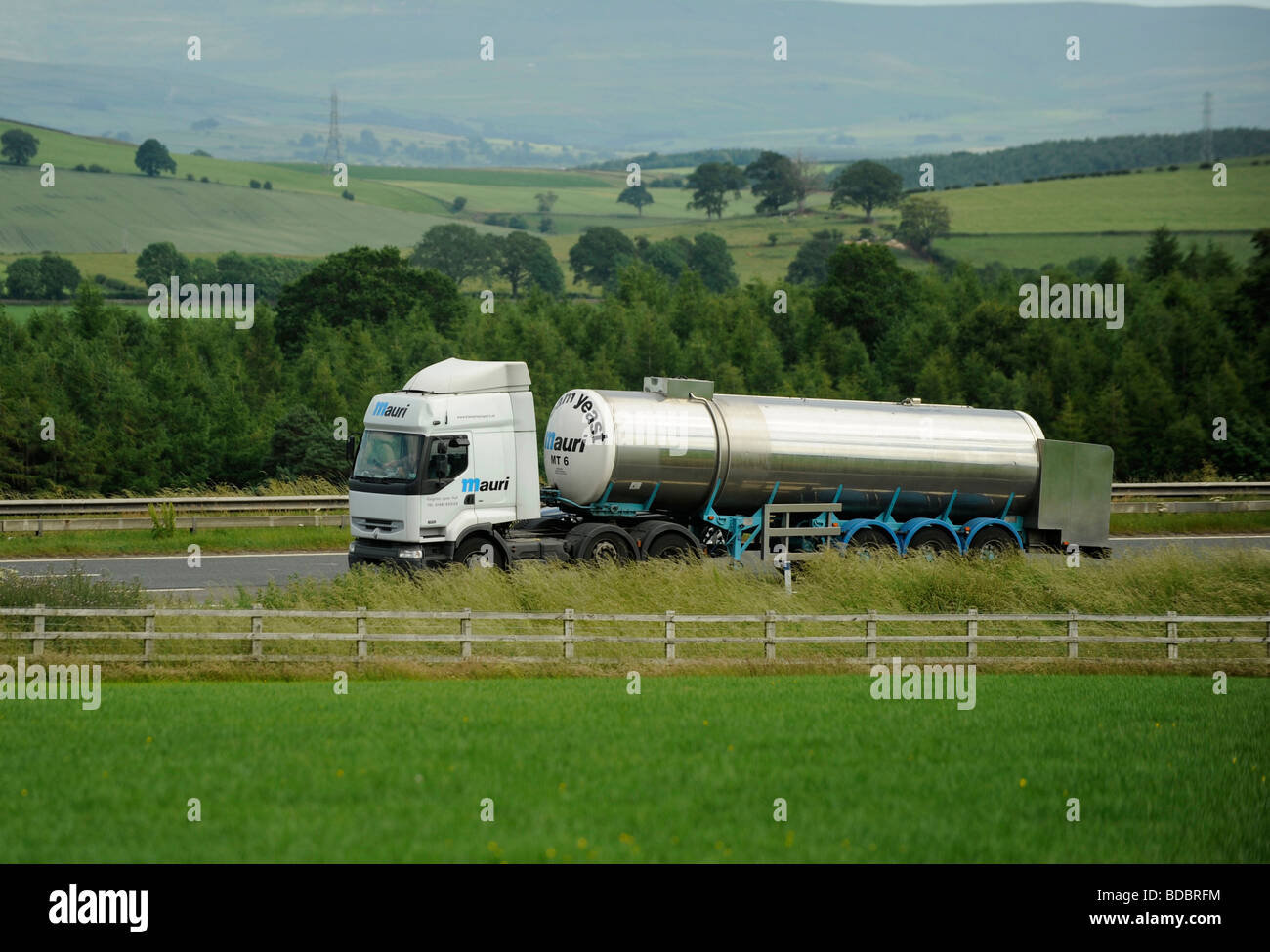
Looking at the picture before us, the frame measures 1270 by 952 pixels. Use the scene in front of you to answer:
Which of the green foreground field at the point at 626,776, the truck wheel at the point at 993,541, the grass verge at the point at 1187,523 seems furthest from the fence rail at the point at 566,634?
the grass verge at the point at 1187,523

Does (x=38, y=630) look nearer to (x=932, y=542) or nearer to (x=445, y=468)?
(x=445, y=468)

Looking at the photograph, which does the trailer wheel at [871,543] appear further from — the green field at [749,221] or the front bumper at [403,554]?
the green field at [749,221]

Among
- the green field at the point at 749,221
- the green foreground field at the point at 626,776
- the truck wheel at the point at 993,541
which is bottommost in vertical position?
the green foreground field at the point at 626,776

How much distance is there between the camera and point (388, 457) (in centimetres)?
2381

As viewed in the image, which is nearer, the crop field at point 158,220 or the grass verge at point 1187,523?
the grass verge at point 1187,523

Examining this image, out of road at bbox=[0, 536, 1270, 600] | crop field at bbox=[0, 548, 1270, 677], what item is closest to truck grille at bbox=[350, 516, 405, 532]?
crop field at bbox=[0, 548, 1270, 677]

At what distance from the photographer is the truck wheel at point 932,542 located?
27.1m

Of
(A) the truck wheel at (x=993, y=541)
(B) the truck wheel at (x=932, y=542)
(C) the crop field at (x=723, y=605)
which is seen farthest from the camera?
(A) the truck wheel at (x=993, y=541)

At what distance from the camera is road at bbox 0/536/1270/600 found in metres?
26.0

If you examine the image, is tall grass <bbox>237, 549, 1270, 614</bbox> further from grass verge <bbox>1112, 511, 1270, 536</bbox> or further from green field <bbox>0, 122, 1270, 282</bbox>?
green field <bbox>0, 122, 1270, 282</bbox>

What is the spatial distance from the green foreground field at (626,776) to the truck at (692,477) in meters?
6.07

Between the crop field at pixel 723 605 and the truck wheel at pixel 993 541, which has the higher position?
the truck wheel at pixel 993 541

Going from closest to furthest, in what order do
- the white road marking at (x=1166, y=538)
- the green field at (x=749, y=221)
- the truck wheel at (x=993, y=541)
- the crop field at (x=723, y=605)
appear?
the crop field at (x=723, y=605)
the truck wheel at (x=993, y=541)
the white road marking at (x=1166, y=538)
the green field at (x=749, y=221)

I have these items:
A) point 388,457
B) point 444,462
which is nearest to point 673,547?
point 444,462
